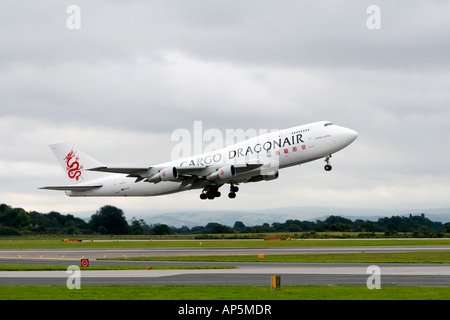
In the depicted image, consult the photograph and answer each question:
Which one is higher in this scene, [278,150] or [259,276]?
[278,150]

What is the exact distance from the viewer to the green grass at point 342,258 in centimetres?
4719

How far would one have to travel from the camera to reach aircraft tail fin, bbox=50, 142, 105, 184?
3071 inches

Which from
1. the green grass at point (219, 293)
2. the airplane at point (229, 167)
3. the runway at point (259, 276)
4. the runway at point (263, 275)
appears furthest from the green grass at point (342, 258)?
the green grass at point (219, 293)

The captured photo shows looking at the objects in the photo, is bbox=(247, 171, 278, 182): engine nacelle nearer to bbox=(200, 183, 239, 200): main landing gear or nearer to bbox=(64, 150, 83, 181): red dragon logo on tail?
bbox=(200, 183, 239, 200): main landing gear

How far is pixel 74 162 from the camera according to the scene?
7956cm

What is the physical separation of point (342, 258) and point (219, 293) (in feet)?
78.7

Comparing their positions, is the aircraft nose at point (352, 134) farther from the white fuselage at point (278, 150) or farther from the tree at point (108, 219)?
the tree at point (108, 219)

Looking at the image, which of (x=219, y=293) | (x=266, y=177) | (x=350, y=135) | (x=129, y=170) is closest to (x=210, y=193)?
(x=266, y=177)

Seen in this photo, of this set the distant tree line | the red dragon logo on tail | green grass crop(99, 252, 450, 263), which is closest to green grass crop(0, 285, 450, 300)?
green grass crop(99, 252, 450, 263)

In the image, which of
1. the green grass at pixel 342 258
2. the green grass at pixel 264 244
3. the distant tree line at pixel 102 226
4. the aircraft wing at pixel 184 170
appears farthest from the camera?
the distant tree line at pixel 102 226

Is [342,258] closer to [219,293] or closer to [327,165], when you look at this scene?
[327,165]
